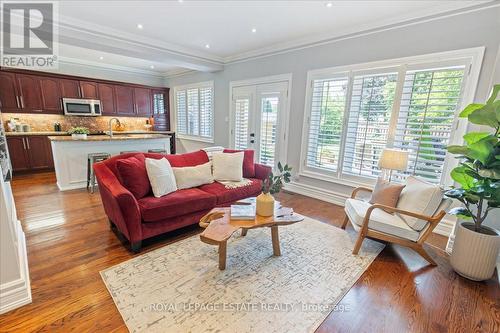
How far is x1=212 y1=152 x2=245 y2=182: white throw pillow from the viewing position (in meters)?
3.41

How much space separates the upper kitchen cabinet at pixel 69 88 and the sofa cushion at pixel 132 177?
4902mm

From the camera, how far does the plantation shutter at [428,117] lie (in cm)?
278

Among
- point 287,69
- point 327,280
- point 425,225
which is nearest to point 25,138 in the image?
point 287,69

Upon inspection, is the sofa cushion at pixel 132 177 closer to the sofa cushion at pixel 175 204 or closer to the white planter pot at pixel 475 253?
the sofa cushion at pixel 175 204

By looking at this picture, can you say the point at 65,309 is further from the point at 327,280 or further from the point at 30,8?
the point at 30,8

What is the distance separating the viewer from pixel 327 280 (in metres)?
2.03

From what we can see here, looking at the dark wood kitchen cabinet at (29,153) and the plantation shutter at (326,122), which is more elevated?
the plantation shutter at (326,122)

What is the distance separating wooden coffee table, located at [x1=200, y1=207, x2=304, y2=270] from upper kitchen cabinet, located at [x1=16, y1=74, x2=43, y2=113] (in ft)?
19.8

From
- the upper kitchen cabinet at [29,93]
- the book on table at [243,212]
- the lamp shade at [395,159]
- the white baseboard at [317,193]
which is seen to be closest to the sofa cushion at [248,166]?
the white baseboard at [317,193]

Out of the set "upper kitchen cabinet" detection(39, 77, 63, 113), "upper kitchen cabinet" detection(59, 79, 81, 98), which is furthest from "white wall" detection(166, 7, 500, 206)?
"upper kitchen cabinet" detection(39, 77, 63, 113)

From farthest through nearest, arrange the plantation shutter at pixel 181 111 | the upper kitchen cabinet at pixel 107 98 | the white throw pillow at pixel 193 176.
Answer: the plantation shutter at pixel 181 111 → the upper kitchen cabinet at pixel 107 98 → the white throw pillow at pixel 193 176

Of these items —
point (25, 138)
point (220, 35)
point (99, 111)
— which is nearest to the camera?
point (220, 35)

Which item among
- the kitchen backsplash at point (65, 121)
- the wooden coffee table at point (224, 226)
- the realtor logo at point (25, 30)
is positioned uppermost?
the realtor logo at point (25, 30)

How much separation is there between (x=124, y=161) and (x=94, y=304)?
142 centimetres
